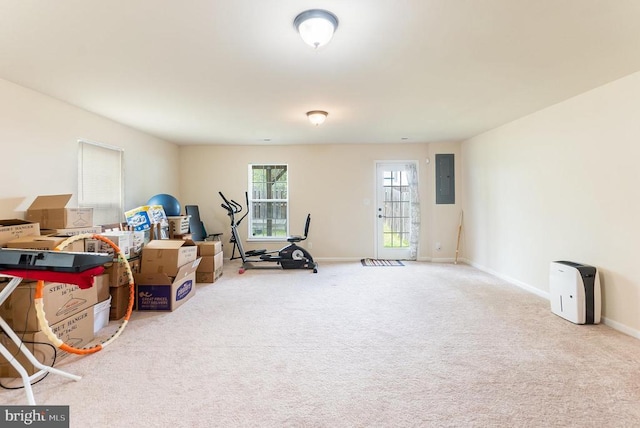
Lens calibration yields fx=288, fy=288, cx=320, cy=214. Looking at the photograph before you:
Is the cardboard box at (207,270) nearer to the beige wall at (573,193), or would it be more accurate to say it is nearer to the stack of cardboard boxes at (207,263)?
the stack of cardboard boxes at (207,263)

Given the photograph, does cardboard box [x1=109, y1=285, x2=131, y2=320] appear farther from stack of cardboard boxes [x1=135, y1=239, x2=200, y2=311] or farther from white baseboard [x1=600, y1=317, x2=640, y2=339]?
white baseboard [x1=600, y1=317, x2=640, y2=339]

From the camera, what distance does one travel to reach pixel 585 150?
122 inches

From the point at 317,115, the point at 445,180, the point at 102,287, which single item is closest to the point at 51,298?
the point at 102,287

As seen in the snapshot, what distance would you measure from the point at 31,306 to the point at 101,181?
8.15 feet

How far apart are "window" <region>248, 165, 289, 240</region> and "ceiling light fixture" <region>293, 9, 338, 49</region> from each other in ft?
14.5

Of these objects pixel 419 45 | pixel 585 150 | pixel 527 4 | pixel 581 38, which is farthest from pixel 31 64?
pixel 585 150

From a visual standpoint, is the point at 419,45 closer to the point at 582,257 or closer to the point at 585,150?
the point at 585,150

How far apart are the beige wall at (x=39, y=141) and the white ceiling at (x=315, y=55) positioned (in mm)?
167

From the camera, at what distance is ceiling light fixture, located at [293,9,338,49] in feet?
5.92

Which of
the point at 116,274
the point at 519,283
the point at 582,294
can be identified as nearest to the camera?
the point at 582,294

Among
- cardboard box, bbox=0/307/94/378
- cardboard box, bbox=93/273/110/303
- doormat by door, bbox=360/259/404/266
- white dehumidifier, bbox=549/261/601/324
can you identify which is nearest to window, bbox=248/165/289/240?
doormat by door, bbox=360/259/404/266

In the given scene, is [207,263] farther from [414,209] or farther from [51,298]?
[414,209]

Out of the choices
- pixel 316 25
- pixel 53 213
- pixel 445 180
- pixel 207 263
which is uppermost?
pixel 316 25

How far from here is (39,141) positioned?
10.1 ft
